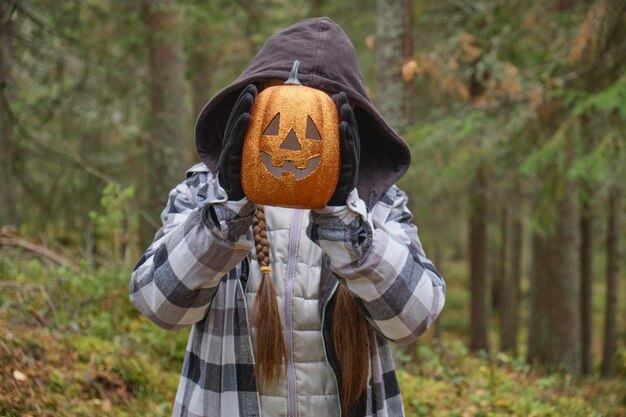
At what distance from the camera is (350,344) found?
2062 mm

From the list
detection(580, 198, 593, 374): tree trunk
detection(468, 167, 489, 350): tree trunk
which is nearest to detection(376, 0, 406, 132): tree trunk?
detection(468, 167, 489, 350): tree trunk

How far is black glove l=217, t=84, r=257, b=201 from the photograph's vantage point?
69.5 inches

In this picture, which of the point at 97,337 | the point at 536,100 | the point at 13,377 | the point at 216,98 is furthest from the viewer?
the point at 536,100

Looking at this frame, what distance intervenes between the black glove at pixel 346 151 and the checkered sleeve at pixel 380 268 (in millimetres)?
34

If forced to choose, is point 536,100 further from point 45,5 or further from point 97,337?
point 45,5

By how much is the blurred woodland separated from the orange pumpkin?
2.20 m

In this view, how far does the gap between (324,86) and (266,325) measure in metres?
0.84

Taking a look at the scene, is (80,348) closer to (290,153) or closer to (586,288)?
(290,153)

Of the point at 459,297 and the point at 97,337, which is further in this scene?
the point at 459,297

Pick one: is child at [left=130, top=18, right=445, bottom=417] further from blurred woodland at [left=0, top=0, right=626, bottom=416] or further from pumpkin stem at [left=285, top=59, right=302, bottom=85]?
blurred woodland at [left=0, top=0, right=626, bottom=416]

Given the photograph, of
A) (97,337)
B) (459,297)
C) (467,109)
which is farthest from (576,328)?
(459,297)

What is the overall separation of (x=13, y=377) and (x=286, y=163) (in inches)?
96.4

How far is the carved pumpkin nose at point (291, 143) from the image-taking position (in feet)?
6.15

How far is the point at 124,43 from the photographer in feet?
31.8
